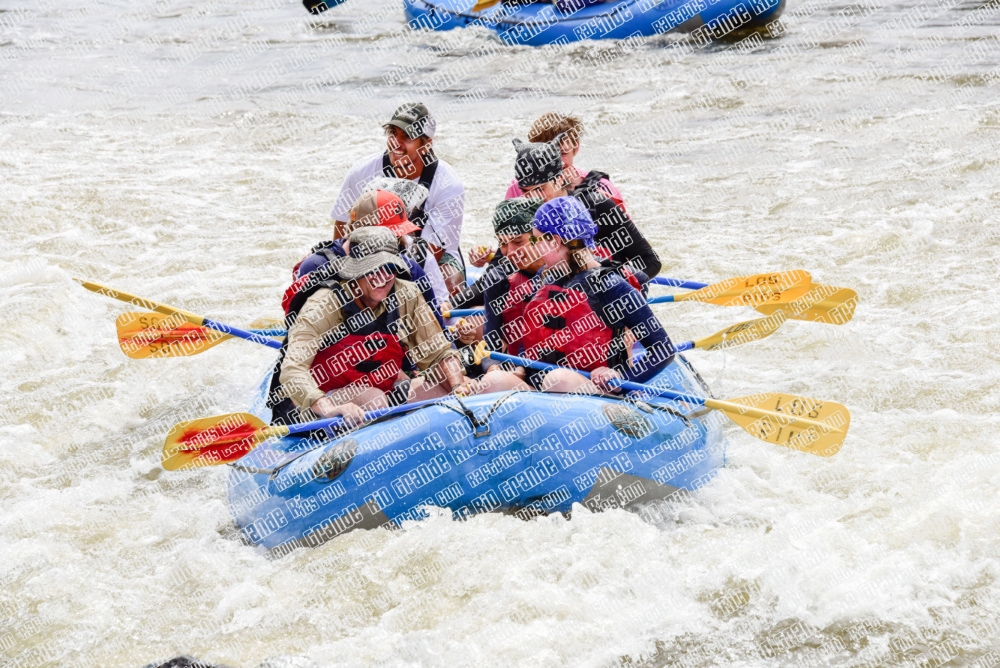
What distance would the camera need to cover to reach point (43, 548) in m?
4.55

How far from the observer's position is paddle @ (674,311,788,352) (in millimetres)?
4969

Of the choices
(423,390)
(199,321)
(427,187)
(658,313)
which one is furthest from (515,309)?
(658,313)

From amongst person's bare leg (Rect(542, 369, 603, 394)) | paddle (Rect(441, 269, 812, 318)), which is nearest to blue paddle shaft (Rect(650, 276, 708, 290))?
paddle (Rect(441, 269, 812, 318))

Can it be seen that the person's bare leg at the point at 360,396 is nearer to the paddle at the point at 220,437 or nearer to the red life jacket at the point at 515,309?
the paddle at the point at 220,437

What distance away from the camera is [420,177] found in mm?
5617

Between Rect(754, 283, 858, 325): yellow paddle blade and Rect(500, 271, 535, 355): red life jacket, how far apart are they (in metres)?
1.39

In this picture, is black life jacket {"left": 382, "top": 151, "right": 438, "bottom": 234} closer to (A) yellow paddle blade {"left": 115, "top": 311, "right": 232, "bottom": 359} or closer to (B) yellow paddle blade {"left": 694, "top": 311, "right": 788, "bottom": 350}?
(A) yellow paddle blade {"left": 115, "top": 311, "right": 232, "bottom": 359}

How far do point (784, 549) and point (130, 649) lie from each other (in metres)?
2.42

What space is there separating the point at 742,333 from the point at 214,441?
7.91 feet

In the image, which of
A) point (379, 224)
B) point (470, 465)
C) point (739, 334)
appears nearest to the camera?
point (470, 465)

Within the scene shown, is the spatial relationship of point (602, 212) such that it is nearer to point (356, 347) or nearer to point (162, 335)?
point (356, 347)

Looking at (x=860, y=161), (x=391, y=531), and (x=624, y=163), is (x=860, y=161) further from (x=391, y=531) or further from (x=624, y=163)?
(x=391, y=531)

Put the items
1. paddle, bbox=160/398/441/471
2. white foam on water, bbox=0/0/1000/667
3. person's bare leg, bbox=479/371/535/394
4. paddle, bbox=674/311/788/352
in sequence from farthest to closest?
paddle, bbox=674/311/788/352, person's bare leg, bbox=479/371/535/394, paddle, bbox=160/398/441/471, white foam on water, bbox=0/0/1000/667

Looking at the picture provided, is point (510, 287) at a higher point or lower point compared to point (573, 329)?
higher
